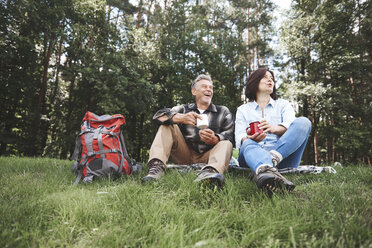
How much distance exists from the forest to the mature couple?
6500 mm

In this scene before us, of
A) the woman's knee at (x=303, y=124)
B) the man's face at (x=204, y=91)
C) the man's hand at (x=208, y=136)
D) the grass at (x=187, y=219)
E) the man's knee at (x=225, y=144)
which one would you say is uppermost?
the man's face at (x=204, y=91)

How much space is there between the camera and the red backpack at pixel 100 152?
2.64 meters

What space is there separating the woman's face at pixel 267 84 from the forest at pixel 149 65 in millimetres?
7001

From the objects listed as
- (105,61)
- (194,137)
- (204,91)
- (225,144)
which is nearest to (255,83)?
(204,91)

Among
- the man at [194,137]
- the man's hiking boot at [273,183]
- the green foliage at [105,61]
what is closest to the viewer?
the man's hiking boot at [273,183]

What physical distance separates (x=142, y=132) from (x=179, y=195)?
12.7 metres

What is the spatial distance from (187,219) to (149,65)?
1170cm

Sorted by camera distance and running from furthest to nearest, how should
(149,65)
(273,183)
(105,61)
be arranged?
(149,65)
(105,61)
(273,183)

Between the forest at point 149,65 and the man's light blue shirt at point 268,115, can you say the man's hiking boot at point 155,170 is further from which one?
the forest at point 149,65

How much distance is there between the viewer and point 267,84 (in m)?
2.95

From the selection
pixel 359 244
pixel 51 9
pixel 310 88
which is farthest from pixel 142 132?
pixel 359 244

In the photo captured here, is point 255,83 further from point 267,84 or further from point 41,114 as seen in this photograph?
point 41,114

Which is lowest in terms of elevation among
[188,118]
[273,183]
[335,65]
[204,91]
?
[273,183]

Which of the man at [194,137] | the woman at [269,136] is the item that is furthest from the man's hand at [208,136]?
the woman at [269,136]
